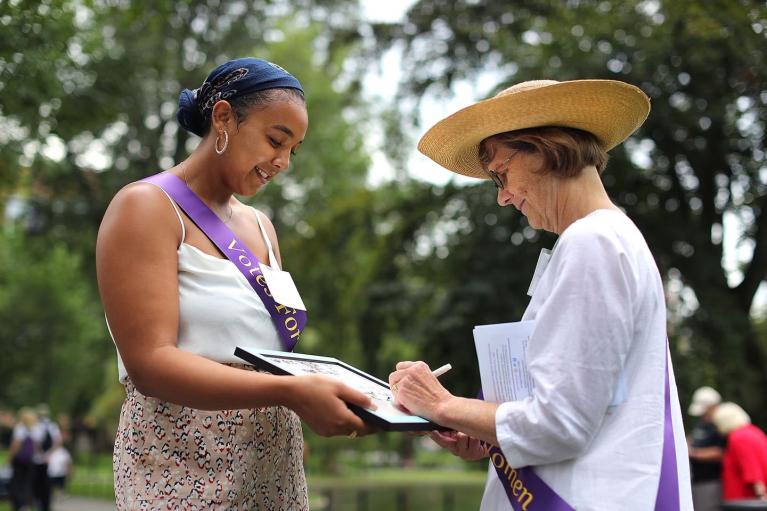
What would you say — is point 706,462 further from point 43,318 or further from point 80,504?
point 43,318

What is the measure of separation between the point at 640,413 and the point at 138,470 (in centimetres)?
120

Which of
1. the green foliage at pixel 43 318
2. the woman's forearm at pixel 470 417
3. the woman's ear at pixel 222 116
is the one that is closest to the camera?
the woman's forearm at pixel 470 417

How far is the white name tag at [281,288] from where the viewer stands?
241 cm

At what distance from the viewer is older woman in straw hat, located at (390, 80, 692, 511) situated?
195 centimetres

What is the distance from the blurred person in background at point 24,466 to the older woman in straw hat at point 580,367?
1323 cm

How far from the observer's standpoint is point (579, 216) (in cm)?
222

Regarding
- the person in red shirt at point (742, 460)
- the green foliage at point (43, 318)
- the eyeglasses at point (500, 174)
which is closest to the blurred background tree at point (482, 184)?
the person in red shirt at point (742, 460)

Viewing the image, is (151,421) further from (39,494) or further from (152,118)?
(152,118)

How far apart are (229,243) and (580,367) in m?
0.98

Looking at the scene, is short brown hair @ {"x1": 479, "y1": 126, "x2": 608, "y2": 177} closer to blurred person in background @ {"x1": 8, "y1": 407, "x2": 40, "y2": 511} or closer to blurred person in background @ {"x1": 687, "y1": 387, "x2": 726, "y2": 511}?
blurred person in background @ {"x1": 687, "y1": 387, "x2": 726, "y2": 511}

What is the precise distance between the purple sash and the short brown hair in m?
0.56

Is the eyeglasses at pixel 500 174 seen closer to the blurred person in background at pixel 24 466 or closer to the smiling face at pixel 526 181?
the smiling face at pixel 526 181

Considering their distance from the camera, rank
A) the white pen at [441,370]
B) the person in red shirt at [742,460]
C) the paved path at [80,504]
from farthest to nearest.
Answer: the paved path at [80,504]
the person in red shirt at [742,460]
the white pen at [441,370]

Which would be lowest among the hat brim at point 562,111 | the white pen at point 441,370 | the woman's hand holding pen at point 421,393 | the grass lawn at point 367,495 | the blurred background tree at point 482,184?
the grass lawn at point 367,495
